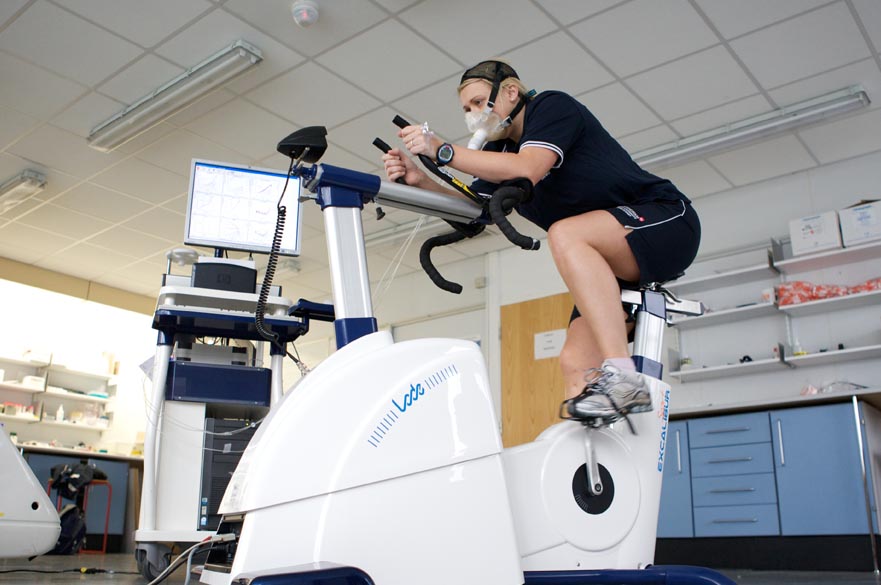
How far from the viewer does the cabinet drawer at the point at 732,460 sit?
3.85m

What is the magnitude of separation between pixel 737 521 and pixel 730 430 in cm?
48

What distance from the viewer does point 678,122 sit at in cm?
447

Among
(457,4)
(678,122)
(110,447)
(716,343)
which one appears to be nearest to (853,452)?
(716,343)

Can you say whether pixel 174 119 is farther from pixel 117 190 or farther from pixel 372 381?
pixel 372 381

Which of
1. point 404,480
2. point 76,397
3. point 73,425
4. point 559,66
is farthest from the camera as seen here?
point 76,397

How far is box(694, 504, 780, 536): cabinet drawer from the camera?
374 cm

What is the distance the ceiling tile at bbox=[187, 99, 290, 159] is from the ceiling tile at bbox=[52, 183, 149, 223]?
1276 mm

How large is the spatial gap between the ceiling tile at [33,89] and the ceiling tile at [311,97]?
107cm

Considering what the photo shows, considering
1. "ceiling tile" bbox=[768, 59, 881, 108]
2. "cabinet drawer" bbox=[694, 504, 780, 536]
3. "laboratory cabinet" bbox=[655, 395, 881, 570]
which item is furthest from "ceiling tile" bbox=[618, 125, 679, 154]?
"cabinet drawer" bbox=[694, 504, 780, 536]

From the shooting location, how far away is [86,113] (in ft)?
14.7

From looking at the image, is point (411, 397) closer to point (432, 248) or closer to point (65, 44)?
point (432, 248)

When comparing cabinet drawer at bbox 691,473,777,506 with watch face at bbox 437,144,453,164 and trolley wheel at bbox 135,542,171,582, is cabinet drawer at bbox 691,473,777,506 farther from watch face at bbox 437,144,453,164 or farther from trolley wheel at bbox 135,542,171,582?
watch face at bbox 437,144,453,164

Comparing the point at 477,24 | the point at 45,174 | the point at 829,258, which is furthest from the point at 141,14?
the point at 829,258

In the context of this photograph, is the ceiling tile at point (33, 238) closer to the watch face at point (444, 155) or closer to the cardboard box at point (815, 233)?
the cardboard box at point (815, 233)
